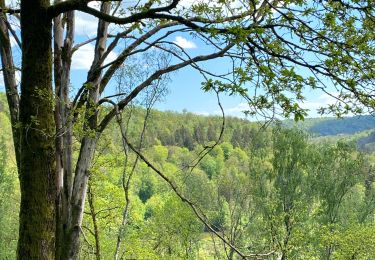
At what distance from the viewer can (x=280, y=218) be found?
A: 22609mm

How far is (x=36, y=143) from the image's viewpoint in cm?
418

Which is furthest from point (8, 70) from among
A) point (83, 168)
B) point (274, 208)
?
point (274, 208)

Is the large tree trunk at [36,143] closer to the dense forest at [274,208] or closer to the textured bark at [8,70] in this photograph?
the textured bark at [8,70]

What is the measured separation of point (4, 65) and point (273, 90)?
361 centimetres

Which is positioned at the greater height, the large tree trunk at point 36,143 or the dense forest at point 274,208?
the large tree trunk at point 36,143

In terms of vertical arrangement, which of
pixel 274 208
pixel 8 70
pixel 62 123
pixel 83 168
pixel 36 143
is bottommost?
pixel 274 208

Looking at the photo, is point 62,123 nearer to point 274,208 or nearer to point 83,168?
point 83,168

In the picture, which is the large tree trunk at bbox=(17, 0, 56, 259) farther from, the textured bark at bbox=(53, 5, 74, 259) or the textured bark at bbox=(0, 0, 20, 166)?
the textured bark at bbox=(0, 0, 20, 166)

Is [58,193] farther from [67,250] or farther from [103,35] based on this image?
[103,35]

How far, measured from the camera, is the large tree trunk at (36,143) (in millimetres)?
4121

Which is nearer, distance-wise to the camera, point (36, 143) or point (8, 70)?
point (36, 143)

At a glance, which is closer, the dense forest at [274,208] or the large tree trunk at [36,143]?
the large tree trunk at [36,143]

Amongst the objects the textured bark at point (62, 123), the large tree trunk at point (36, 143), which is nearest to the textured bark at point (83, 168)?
the textured bark at point (62, 123)

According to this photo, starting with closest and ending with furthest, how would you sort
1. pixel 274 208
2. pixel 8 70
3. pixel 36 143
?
pixel 36 143, pixel 8 70, pixel 274 208
